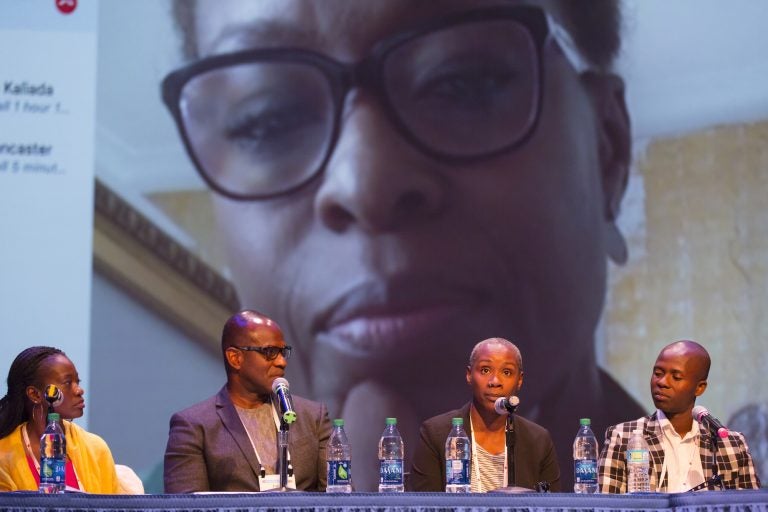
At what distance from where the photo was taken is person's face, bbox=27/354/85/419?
156 inches

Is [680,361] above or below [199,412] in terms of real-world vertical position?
above

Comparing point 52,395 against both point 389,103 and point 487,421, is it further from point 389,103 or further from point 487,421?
point 389,103

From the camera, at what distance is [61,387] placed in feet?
13.0

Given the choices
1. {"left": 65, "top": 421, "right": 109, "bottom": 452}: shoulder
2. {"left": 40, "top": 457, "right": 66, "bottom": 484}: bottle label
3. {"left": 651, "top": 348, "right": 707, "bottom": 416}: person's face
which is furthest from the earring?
{"left": 651, "top": 348, "right": 707, "bottom": 416}: person's face

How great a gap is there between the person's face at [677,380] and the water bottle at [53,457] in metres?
2.00

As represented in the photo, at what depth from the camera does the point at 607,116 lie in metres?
5.80

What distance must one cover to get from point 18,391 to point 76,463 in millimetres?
303

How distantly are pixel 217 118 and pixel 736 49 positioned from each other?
246cm

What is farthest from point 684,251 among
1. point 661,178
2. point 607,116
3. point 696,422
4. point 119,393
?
point 119,393

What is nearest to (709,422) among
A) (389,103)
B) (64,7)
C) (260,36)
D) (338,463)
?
(338,463)

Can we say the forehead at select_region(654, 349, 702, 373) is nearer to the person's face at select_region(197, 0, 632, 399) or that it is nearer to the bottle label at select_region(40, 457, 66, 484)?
the person's face at select_region(197, 0, 632, 399)

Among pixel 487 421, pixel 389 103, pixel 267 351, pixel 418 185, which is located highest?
pixel 389 103

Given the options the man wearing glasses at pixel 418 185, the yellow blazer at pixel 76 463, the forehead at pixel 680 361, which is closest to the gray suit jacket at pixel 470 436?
the forehead at pixel 680 361

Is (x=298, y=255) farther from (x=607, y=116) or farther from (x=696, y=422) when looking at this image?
(x=696, y=422)
